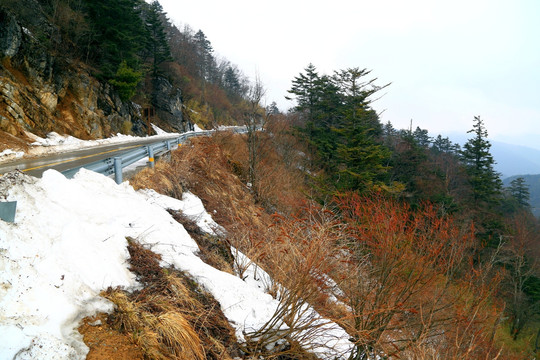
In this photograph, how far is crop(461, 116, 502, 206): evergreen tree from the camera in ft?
85.1

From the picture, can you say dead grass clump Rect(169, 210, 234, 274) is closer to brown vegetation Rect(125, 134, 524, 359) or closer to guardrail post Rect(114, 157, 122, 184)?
brown vegetation Rect(125, 134, 524, 359)

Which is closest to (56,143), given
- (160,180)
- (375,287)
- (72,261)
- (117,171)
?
(160,180)

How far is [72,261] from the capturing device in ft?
8.17

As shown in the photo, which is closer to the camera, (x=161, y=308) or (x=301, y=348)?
(x=161, y=308)

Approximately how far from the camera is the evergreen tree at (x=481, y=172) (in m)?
26.0

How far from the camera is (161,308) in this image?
258 cm

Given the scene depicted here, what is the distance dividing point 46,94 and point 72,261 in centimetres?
1707

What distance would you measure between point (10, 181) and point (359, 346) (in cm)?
439

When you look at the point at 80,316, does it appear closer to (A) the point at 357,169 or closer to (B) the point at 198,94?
(A) the point at 357,169

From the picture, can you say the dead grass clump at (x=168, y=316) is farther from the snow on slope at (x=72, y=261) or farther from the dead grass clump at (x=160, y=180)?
the dead grass clump at (x=160, y=180)

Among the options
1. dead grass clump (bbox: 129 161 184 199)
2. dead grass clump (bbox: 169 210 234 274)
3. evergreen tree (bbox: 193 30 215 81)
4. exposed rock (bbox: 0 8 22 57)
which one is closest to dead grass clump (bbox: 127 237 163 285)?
dead grass clump (bbox: 169 210 234 274)

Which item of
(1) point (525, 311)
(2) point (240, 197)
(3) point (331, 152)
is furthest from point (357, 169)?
(1) point (525, 311)

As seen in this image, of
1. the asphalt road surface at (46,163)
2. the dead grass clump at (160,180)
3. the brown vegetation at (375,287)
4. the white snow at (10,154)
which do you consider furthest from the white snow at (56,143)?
the brown vegetation at (375,287)

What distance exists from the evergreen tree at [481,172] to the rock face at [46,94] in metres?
34.5
